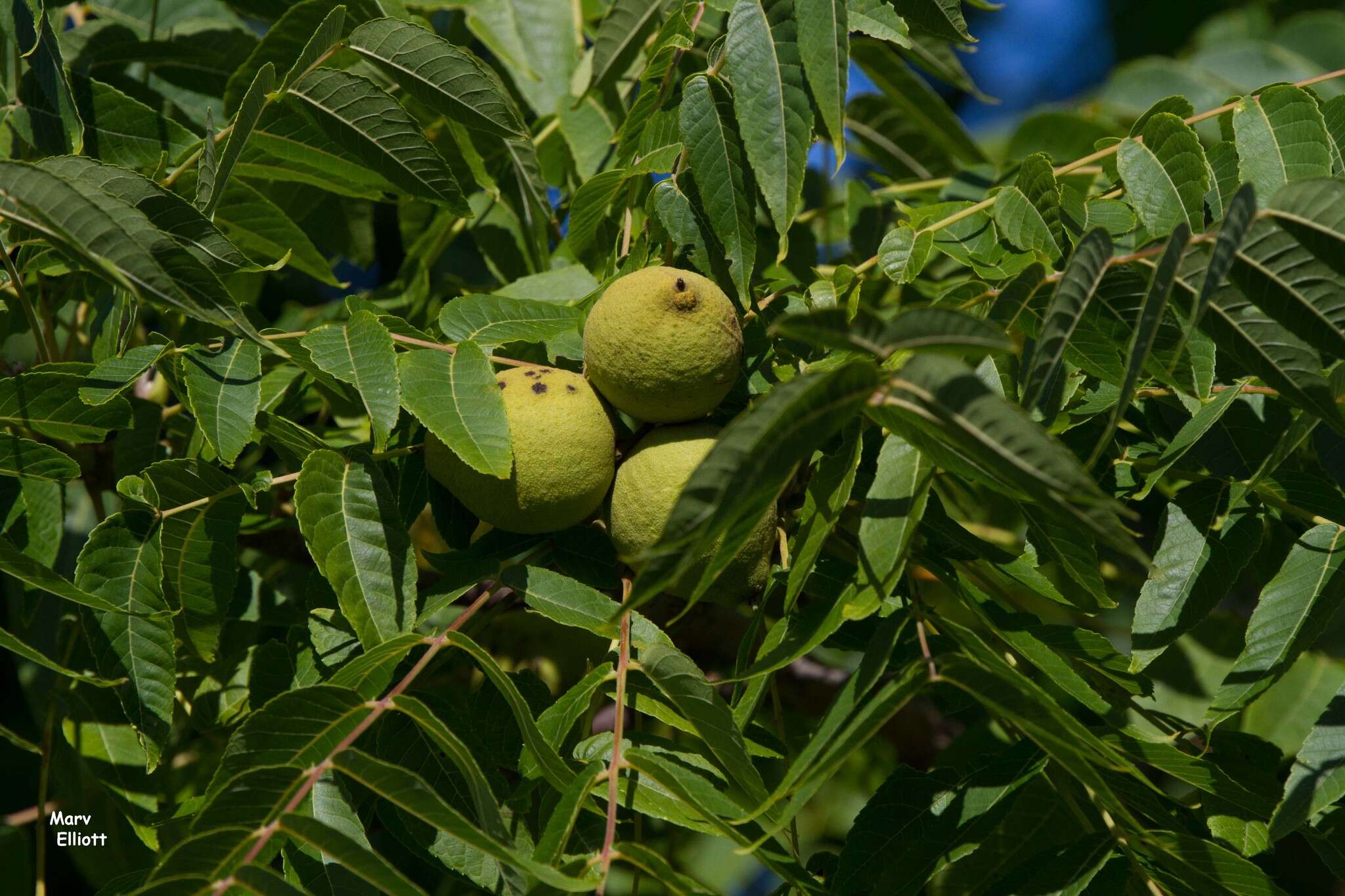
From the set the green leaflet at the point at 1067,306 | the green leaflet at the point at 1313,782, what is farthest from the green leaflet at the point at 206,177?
the green leaflet at the point at 1313,782

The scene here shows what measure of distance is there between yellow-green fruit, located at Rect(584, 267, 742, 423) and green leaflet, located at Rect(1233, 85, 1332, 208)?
836 millimetres

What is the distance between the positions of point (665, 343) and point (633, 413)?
17cm

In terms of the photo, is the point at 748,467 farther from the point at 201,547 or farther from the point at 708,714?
Result: the point at 201,547

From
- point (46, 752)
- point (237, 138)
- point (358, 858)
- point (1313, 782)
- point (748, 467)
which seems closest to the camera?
point (748, 467)

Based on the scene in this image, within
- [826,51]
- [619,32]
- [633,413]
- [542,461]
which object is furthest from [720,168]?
[619,32]

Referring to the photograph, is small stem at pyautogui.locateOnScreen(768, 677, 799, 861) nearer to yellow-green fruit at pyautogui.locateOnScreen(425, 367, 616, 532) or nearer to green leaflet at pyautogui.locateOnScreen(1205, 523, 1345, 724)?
yellow-green fruit at pyautogui.locateOnScreen(425, 367, 616, 532)

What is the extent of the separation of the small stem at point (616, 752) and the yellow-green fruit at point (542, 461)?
0.21 m

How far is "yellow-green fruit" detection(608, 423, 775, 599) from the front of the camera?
1636mm

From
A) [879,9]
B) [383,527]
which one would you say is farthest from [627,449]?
[879,9]

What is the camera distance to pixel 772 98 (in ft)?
5.47

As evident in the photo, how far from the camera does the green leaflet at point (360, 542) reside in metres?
1.57

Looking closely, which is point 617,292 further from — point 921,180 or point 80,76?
point 921,180

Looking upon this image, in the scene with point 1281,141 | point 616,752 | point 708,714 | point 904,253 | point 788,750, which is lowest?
point 788,750

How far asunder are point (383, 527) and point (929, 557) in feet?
2.67
